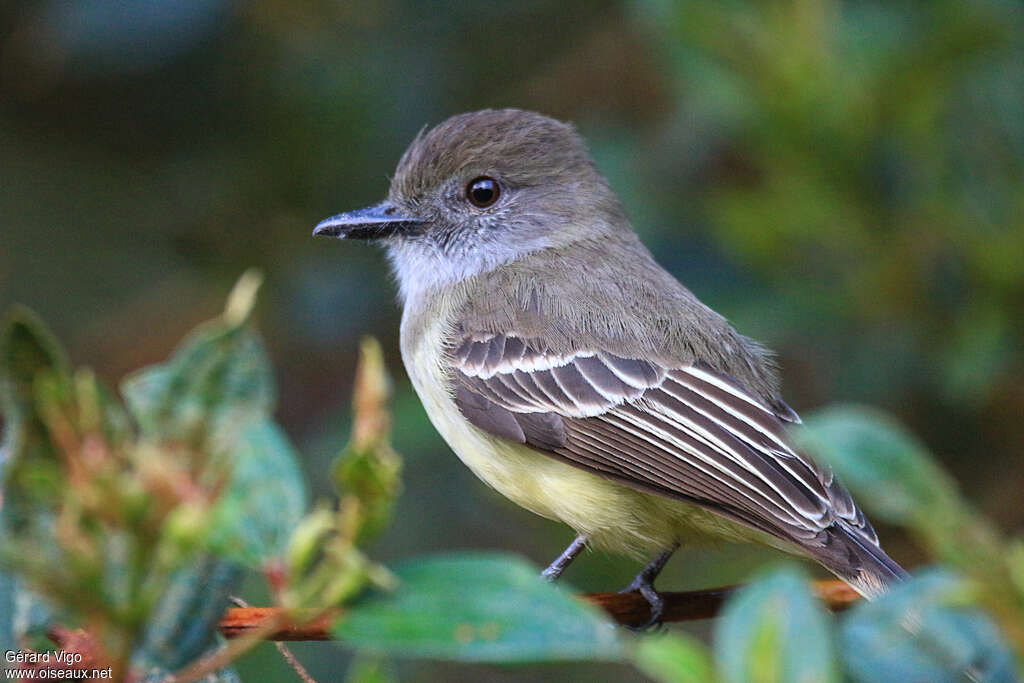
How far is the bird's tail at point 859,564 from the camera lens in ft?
9.40

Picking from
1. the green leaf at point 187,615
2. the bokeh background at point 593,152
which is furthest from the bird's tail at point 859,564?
the green leaf at point 187,615

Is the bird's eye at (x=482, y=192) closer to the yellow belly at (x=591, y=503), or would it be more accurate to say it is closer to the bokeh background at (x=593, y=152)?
the bokeh background at (x=593, y=152)

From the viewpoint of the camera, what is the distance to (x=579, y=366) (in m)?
3.55

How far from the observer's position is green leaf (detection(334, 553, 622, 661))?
45.8 inches

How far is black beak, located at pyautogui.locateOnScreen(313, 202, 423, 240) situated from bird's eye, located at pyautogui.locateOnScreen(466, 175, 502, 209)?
219 millimetres

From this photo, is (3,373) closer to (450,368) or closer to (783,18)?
(450,368)

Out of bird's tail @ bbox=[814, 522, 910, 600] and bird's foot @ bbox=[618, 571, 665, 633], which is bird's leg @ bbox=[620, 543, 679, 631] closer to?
bird's foot @ bbox=[618, 571, 665, 633]

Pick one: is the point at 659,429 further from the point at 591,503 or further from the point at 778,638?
the point at 778,638

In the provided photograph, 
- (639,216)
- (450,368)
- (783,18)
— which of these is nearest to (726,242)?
(639,216)

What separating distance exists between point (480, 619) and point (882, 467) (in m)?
0.42

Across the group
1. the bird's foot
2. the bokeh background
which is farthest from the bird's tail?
the bokeh background

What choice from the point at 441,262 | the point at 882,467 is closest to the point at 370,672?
the point at 882,467

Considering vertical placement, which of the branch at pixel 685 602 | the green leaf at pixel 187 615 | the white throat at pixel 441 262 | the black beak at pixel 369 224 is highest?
the green leaf at pixel 187 615

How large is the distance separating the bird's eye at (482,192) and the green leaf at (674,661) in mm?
3343
